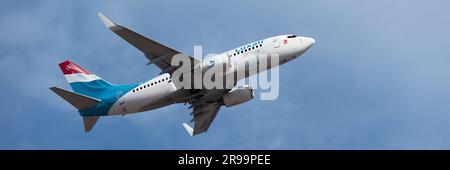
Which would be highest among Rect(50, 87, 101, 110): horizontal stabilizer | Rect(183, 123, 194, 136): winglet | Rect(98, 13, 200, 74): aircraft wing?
Rect(98, 13, 200, 74): aircraft wing

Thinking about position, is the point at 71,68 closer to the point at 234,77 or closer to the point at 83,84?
the point at 83,84

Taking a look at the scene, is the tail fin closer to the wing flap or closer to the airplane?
the airplane

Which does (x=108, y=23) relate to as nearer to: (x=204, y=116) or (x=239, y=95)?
(x=239, y=95)

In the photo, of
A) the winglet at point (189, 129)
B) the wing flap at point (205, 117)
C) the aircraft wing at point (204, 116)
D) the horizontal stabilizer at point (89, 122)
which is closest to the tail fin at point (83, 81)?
the horizontal stabilizer at point (89, 122)

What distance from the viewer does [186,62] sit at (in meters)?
63.3

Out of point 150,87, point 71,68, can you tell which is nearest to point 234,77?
point 150,87

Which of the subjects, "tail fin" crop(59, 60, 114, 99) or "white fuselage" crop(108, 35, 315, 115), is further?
"tail fin" crop(59, 60, 114, 99)

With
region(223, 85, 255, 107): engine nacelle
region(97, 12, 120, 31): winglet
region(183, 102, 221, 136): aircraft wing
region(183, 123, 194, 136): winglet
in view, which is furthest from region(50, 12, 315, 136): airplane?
region(183, 123, 194, 136): winglet

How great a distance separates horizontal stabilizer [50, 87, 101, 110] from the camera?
212ft

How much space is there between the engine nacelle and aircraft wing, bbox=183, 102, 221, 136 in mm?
3160

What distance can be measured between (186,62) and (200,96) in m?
5.42

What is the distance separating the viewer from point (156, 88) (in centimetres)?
6625

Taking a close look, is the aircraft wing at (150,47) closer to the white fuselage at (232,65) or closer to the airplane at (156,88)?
the airplane at (156,88)

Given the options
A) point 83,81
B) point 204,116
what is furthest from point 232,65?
point 83,81
